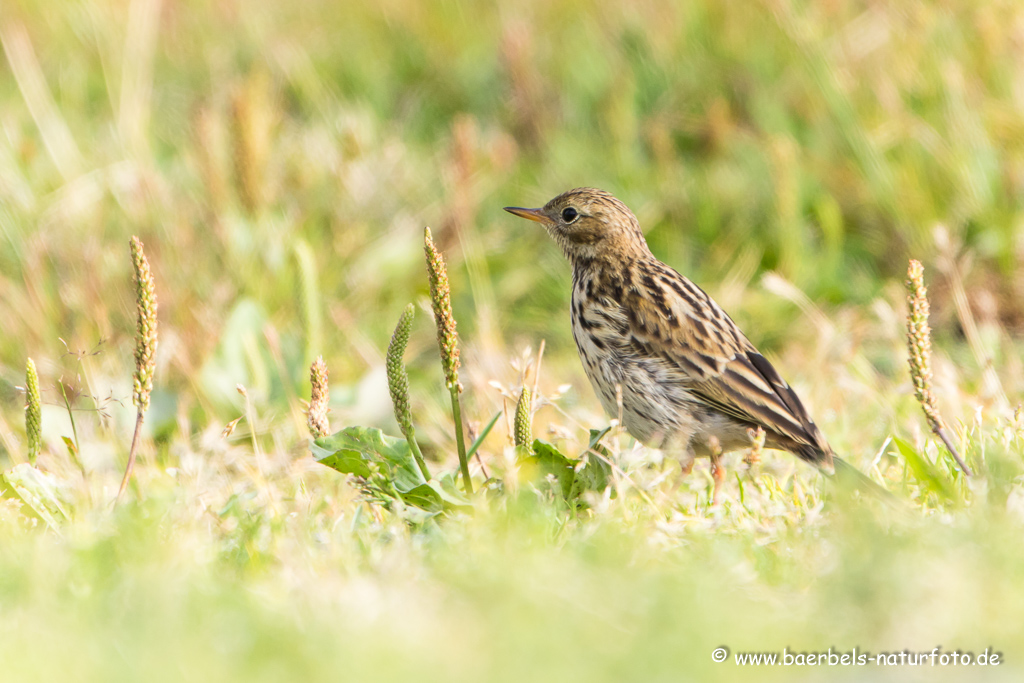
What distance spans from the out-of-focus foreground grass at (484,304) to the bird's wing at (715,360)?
8.1 inches

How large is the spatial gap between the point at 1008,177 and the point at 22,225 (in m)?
5.72

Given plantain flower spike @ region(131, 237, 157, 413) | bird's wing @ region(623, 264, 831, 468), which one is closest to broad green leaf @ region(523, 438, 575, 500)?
bird's wing @ region(623, 264, 831, 468)

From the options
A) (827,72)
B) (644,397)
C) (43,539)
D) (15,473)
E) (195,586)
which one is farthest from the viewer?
(827,72)

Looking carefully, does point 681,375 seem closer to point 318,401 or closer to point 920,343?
point 920,343

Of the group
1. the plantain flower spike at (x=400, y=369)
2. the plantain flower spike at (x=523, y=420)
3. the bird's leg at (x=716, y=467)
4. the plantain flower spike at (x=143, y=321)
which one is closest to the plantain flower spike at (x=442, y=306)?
the plantain flower spike at (x=400, y=369)

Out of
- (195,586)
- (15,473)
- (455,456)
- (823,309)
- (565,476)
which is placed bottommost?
(195,586)

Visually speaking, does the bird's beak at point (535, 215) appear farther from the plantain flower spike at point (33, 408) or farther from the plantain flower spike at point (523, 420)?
the plantain flower spike at point (33, 408)

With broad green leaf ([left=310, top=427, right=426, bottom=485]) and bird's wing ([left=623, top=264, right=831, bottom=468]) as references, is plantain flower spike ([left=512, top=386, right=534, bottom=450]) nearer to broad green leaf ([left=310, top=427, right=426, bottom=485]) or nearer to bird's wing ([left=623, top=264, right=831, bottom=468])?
broad green leaf ([left=310, top=427, right=426, bottom=485])

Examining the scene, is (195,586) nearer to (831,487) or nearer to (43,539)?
(43,539)

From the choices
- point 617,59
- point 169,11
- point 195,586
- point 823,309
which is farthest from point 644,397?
point 169,11

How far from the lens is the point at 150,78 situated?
373 inches

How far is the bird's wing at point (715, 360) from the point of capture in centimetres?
413

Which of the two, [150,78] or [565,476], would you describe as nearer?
[565,476]

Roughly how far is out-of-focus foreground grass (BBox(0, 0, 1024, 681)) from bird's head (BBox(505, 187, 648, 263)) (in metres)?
0.69
